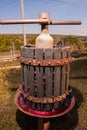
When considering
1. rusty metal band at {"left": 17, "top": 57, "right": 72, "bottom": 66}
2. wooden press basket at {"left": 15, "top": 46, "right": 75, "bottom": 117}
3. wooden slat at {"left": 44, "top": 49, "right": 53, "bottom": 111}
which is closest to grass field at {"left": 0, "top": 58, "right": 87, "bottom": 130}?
wooden press basket at {"left": 15, "top": 46, "right": 75, "bottom": 117}

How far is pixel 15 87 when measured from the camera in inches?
294

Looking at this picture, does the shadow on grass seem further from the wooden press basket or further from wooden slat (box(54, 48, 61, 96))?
wooden slat (box(54, 48, 61, 96))

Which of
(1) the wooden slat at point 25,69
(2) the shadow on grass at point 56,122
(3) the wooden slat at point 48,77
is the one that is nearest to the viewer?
(3) the wooden slat at point 48,77

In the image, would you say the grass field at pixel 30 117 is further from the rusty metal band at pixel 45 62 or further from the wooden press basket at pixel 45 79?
the rusty metal band at pixel 45 62

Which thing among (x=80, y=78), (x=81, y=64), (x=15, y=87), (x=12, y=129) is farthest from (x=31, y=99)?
(x=81, y=64)

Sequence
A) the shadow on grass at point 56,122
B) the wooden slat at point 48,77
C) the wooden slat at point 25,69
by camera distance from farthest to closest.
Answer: the shadow on grass at point 56,122
the wooden slat at point 25,69
the wooden slat at point 48,77

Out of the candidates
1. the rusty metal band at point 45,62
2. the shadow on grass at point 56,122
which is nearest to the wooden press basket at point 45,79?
the rusty metal band at point 45,62

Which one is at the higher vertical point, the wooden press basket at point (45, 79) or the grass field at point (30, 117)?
the wooden press basket at point (45, 79)

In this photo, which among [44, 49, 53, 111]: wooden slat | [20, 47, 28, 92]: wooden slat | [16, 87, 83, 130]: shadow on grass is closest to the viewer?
[44, 49, 53, 111]: wooden slat

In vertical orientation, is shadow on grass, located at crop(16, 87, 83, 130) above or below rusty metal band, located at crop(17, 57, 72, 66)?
below

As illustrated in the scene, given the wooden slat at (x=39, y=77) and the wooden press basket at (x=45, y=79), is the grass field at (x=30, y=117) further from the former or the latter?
the wooden slat at (x=39, y=77)

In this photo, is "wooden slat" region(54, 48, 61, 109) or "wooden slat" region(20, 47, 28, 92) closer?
"wooden slat" region(54, 48, 61, 109)

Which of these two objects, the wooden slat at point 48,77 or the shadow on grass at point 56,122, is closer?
the wooden slat at point 48,77

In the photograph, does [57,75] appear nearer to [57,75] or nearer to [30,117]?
[57,75]
